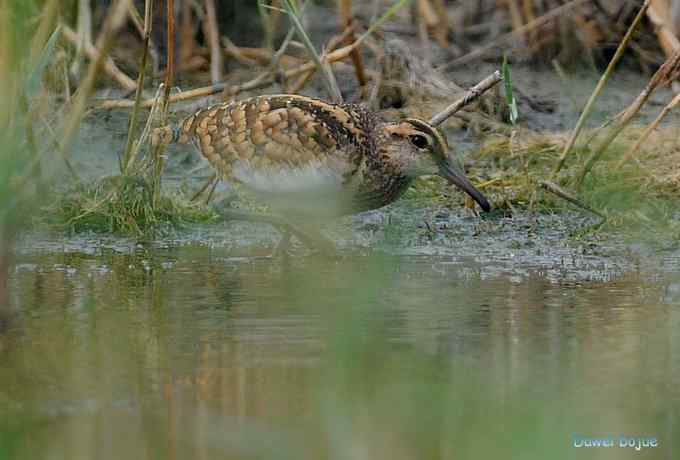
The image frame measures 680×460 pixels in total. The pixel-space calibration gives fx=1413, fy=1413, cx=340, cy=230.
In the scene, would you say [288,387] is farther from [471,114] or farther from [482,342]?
[471,114]

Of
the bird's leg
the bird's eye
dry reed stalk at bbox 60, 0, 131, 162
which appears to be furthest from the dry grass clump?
dry reed stalk at bbox 60, 0, 131, 162

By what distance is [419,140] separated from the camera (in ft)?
21.3

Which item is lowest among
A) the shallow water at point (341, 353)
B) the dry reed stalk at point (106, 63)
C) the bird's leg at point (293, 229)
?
the shallow water at point (341, 353)

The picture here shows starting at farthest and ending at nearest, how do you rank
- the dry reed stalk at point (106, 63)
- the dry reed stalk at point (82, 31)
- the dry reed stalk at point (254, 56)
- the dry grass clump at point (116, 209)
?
the dry reed stalk at point (254, 56) < the dry reed stalk at point (106, 63) < the dry reed stalk at point (82, 31) < the dry grass clump at point (116, 209)

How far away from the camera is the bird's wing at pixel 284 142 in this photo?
627cm

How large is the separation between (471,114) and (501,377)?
4699 mm

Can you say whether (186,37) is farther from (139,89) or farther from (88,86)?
(88,86)

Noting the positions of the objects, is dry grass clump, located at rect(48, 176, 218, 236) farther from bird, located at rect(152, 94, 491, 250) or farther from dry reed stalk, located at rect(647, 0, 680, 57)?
dry reed stalk, located at rect(647, 0, 680, 57)

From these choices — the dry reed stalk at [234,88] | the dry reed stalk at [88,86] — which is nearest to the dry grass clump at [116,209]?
the dry reed stalk at [234,88]

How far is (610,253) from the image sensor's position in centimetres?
654

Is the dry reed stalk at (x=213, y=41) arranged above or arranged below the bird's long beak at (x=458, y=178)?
above

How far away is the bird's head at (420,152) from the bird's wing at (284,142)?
160 millimetres

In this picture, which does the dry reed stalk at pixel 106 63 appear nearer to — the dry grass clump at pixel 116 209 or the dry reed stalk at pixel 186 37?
the dry reed stalk at pixel 186 37

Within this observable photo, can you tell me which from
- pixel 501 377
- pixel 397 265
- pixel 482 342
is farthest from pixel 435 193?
pixel 501 377
